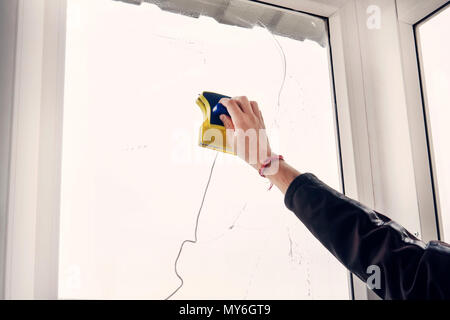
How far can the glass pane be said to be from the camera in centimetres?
99

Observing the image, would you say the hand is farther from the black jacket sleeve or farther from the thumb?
the black jacket sleeve

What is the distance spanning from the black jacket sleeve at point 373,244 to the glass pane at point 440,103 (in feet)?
1.38

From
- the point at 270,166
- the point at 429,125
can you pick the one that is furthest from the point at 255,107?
the point at 429,125

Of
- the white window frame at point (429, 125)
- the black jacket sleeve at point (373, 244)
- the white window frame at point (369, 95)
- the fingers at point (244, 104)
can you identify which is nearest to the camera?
the black jacket sleeve at point (373, 244)

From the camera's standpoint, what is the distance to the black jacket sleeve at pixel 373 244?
22.2 inches

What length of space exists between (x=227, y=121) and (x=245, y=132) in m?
0.05

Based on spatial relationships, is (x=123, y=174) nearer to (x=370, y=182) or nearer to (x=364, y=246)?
(x=364, y=246)

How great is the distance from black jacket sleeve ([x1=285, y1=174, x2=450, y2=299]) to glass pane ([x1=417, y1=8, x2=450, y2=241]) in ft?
1.38

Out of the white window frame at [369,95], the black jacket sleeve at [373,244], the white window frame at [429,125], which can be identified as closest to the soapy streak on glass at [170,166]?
the white window frame at [369,95]

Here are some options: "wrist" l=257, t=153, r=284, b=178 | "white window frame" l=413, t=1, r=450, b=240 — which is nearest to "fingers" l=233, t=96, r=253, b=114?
"wrist" l=257, t=153, r=284, b=178

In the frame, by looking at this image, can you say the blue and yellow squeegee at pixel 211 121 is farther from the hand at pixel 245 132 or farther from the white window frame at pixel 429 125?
the white window frame at pixel 429 125

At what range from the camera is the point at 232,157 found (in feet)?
2.81
